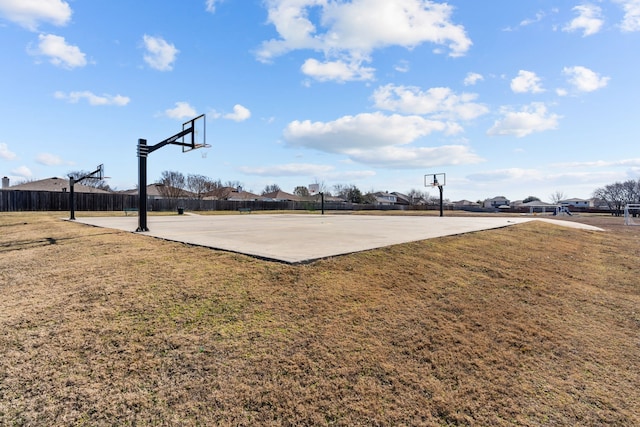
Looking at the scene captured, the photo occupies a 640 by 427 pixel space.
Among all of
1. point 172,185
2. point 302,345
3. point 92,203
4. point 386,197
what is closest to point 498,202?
point 386,197

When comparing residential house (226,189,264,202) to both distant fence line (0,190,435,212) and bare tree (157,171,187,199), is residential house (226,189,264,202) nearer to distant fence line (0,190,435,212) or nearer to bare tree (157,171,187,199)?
bare tree (157,171,187,199)

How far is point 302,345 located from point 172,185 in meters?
57.1

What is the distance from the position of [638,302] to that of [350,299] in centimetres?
499

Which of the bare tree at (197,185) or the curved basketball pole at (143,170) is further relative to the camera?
the bare tree at (197,185)

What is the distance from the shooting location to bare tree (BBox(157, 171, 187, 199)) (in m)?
53.2

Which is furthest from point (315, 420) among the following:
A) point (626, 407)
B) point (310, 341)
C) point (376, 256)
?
point (376, 256)

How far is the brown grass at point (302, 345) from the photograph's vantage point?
2.43 m

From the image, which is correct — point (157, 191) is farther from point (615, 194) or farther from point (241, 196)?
point (615, 194)

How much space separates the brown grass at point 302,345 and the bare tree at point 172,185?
5117 cm

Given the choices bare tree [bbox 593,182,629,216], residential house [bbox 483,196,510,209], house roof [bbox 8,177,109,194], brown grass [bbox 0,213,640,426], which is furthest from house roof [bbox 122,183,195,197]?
residential house [bbox 483,196,510,209]

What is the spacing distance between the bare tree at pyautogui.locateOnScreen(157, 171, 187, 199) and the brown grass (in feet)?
168

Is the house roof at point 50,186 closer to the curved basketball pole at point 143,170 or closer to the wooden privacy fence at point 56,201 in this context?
the wooden privacy fence at point 56,201

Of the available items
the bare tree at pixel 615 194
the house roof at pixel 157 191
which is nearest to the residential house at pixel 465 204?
the bare tree at pixel 615 194

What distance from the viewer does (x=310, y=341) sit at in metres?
3.17
